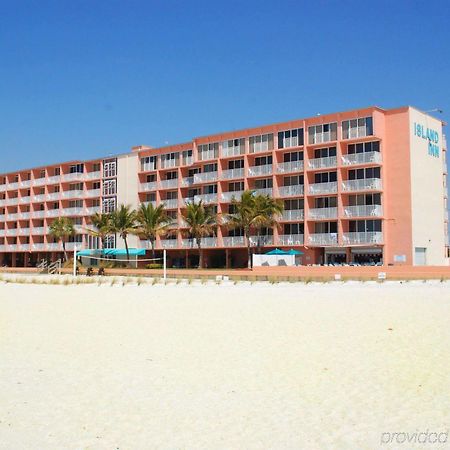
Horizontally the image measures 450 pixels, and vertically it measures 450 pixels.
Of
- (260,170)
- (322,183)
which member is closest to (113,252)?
(260,170)

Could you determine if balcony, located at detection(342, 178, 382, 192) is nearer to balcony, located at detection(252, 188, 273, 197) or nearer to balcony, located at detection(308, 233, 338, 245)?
balcony, located at detection(308, 233, 338, 245)

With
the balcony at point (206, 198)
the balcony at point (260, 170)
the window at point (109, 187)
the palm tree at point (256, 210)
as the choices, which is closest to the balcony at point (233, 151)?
the balcony at point (260, 170)

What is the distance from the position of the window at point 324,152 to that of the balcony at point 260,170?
4.75 metres

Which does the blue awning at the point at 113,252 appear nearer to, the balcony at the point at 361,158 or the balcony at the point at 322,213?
the balcony at the point at 322,213

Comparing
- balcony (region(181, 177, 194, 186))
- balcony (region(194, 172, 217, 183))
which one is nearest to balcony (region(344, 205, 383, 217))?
balcony (region(194, 172, 217, 183))

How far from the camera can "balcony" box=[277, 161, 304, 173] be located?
52.8m

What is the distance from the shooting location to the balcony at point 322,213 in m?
50.1

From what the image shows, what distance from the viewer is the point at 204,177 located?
60.0 m

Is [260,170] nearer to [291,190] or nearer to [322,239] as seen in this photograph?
[291,190]

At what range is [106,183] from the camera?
232ft

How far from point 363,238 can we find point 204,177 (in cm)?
1864

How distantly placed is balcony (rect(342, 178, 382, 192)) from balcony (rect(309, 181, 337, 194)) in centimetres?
96

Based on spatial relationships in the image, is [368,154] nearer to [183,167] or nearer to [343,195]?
[343,195]

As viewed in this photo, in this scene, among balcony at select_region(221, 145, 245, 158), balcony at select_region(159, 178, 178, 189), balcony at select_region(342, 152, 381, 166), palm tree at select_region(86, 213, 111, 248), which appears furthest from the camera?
palm tree at select_region(86, 213, 111, 248)
